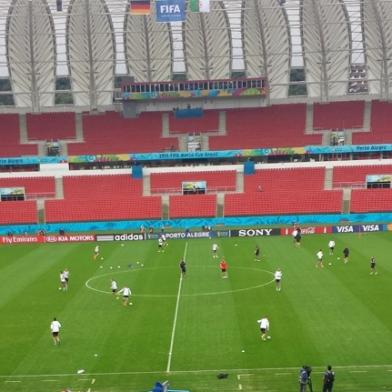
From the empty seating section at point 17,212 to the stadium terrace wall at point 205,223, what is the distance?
73.7 inches

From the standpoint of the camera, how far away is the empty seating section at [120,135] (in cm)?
6675

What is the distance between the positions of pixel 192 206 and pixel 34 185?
18759 millimetres

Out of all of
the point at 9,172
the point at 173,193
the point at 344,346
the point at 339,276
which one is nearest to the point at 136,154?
the point at 173,193

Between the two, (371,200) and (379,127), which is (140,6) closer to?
(371,200)

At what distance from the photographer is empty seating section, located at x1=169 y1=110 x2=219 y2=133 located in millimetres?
68312

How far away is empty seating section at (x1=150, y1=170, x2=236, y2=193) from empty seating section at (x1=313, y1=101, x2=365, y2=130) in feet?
50.4

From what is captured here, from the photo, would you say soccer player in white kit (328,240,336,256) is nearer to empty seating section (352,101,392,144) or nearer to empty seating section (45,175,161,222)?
empty seating section (45,175,161,222)

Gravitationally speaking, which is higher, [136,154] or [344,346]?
[136,154]

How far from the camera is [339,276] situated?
98.7 ft

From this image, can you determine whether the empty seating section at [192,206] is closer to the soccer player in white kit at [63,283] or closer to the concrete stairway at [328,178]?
the concrete stairway at [328,178]

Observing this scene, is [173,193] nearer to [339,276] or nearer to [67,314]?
[339,276]

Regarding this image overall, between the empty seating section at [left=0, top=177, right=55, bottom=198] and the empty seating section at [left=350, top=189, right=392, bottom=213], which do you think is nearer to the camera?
the empty seating section at [left=350, top=189, right=392, bottom=213]

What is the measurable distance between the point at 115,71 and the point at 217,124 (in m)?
14.7

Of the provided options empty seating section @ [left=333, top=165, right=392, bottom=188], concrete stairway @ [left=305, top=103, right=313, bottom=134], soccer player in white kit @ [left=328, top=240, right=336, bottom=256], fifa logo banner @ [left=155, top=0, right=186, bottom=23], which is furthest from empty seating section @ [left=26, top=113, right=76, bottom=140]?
soccer player in white kit @ [left=328, top=240, right=336, bottom=256]
